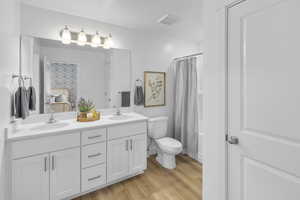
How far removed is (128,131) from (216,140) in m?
1.17

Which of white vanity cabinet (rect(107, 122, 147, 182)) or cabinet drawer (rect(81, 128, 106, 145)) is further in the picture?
white vanity cabinet (rect(107, 122, 147, 182))

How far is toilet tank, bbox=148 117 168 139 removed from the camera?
104 inches

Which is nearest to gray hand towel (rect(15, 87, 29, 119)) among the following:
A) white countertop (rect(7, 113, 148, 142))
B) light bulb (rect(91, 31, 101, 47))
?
white countertop (rect(7, 113, 148, 142))

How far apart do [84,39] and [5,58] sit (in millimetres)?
1041

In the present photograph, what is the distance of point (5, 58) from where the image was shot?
132 centimetres

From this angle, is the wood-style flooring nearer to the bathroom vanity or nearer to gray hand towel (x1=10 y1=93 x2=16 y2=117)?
the bathroom vanity

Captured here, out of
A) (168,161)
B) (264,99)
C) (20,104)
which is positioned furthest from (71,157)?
(264,99)

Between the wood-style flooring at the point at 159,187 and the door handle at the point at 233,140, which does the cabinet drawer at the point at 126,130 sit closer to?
the wood-style flooring at the point at 159,187

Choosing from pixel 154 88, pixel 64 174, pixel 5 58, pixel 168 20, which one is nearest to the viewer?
pixel 5 58

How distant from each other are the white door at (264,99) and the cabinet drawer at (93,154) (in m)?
1.43

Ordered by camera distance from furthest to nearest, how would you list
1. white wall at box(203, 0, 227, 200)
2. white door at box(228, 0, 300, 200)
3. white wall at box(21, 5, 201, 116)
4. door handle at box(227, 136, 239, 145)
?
white wall at box(21, 5, 201, 116), white wall at box(203, 0, 227, 200), door handle at box(227, 136, 239, 145), white door at box(228, 0, 300, 200)

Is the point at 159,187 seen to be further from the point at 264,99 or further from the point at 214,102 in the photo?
the point at 264,99

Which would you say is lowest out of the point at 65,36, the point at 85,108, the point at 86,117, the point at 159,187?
the point at 159,187

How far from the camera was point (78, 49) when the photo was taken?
7.27 ft
